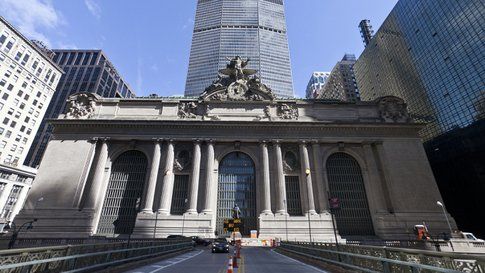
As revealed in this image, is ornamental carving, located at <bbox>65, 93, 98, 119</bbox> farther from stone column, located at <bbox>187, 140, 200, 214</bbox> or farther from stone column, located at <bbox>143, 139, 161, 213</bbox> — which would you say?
stone column, located at <bbox>187, 140, 200, 214</bbox>

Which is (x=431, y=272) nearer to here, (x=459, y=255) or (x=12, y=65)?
(x=459, y=255)

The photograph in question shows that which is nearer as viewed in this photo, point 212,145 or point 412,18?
point 212,145

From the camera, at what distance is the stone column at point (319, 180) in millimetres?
31784

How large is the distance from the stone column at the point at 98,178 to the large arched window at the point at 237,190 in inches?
615

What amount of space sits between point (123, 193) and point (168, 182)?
6.62 meters

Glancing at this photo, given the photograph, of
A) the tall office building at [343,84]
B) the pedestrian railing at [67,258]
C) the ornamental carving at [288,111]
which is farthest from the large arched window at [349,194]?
the tall office building at [343,84]

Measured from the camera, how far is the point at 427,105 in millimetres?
48156

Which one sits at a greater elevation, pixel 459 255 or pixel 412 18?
pixel 412 18

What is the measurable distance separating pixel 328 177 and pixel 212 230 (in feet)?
56.9

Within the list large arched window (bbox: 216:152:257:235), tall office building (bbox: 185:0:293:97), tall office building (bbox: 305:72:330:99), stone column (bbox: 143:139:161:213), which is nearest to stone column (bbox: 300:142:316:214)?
large arched window (bbox: 216:152:257:235)

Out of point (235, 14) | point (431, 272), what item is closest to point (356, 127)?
point (431, 272)

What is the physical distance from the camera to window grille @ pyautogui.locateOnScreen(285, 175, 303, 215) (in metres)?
32.8

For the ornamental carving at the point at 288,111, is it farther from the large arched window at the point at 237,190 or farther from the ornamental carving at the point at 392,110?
the ornamental carving at the point at 392,110

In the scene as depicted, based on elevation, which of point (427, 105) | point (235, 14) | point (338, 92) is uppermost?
point (235, 14)
